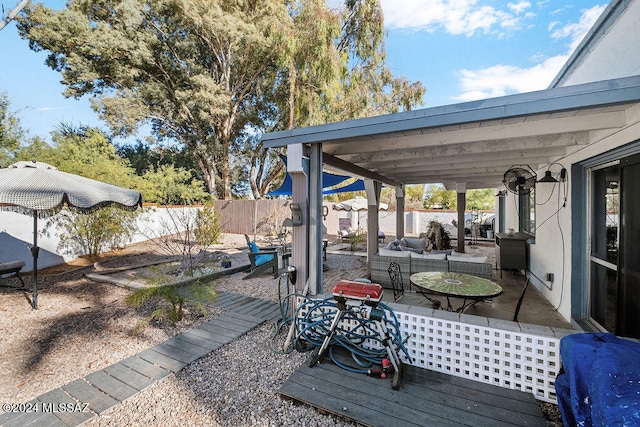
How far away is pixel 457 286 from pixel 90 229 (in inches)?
351

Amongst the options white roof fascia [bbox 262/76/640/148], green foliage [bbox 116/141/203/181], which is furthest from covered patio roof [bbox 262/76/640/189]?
green foliage [bbox 116/141/203/181]

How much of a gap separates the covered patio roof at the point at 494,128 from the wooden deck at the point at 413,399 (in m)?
2.22

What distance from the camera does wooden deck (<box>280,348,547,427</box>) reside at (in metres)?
1.94

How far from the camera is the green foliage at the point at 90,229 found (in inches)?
287

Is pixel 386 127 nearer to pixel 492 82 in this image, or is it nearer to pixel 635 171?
pixel 635 171

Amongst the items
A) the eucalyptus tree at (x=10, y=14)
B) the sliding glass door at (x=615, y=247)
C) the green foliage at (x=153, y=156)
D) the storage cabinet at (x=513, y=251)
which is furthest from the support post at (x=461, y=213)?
the green foliage at (x=153, y=156)

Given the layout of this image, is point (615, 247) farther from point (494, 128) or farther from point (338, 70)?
point (338, 70)

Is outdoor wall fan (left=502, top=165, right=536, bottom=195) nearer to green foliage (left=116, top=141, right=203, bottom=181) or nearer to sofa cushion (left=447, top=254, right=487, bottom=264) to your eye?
sofa cushion (left=447, top=254, right=487, bottom=264)

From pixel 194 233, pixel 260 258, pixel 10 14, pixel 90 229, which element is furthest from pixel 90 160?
pixel 260 258

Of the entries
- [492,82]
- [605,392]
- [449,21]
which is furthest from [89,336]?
[492,82]

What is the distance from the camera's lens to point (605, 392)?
1360 millimetres

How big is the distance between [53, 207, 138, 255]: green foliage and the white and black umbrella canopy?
10.4 feet

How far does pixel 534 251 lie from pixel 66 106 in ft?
66.6

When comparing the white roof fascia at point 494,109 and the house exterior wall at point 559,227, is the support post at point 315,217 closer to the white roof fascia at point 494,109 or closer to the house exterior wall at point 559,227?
the white roof fascia at point 494,109
